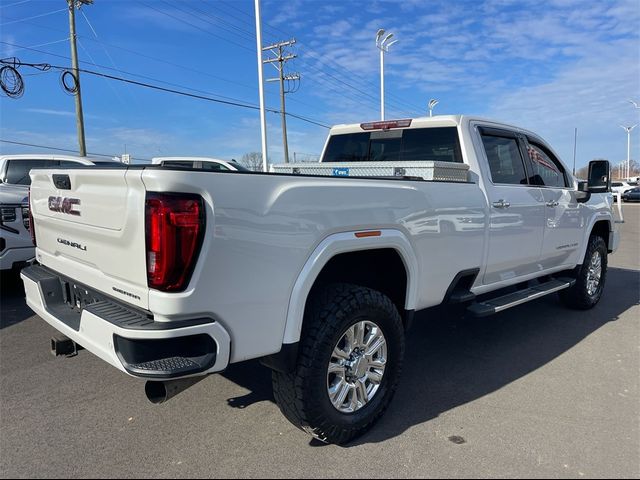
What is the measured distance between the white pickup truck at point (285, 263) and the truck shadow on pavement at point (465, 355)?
0.34 metres

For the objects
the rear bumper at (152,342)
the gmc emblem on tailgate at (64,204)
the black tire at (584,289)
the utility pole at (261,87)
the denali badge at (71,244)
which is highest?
the utility pole at (261,87)

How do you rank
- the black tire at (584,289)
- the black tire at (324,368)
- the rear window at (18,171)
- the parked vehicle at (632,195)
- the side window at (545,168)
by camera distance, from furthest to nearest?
the parked vehicle at (632,195) < the rear window at (18,171) < the black tire at (584,289) < the side window at (545,168) < the black tire at (324,368)

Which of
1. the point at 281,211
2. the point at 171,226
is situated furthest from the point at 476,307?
the point at 171,226

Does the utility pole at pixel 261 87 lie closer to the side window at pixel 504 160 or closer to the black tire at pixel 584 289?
the black tire at pixel 584 289

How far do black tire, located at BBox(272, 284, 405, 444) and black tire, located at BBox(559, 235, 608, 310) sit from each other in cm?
373

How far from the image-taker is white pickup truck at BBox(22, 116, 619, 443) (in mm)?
2104

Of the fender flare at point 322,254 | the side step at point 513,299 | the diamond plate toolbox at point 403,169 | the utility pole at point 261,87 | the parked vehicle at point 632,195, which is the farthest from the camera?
the parked vehicle at point 632,195

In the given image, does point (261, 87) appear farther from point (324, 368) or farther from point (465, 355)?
point (324, 368)

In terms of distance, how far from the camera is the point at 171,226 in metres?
2.05

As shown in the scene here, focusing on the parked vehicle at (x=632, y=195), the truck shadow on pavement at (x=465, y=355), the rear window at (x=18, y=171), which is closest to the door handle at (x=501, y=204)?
the truck shadow on pavement at (x=465, y=355)

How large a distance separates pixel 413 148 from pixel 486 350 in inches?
79.2

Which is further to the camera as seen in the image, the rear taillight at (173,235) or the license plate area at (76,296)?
the license plate area at (76,296)

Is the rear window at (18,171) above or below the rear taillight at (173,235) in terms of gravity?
above

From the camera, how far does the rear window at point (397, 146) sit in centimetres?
415
